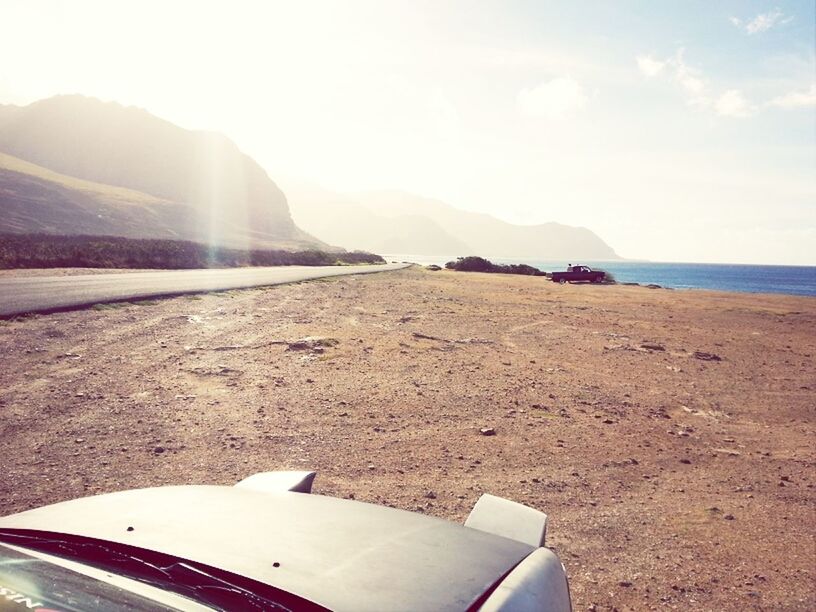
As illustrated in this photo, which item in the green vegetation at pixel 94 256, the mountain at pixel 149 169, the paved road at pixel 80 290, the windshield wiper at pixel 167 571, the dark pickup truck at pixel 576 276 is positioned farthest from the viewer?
the mountain at pixel 149 169

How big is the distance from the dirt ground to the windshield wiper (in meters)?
2.60

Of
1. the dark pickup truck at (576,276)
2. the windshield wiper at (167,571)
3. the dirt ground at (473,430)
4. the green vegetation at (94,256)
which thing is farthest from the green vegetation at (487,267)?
the windshield wiper at (167,571)

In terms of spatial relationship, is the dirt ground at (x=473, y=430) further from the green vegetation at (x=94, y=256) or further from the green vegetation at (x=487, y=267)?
the green vegetation at (x=487, y=267)

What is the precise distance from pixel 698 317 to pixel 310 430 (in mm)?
17276

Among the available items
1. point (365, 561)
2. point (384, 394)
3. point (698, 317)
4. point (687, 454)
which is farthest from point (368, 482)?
point (698, 317)

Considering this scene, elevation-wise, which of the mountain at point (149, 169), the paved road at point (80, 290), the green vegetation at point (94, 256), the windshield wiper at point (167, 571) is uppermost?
the mountain at point (149, 169)

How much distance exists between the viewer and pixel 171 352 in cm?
902

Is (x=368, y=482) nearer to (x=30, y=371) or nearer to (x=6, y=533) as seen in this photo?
(x=6, y=533)

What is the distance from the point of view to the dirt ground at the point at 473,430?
3889 mm

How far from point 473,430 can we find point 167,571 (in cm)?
496

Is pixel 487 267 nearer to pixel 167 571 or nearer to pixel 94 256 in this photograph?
pixel 94 256

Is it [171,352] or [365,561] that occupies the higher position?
[365,561]

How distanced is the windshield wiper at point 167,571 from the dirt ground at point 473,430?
8.53 ft

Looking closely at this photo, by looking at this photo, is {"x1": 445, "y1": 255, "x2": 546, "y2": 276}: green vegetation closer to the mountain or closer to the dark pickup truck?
the dark pickup truck
